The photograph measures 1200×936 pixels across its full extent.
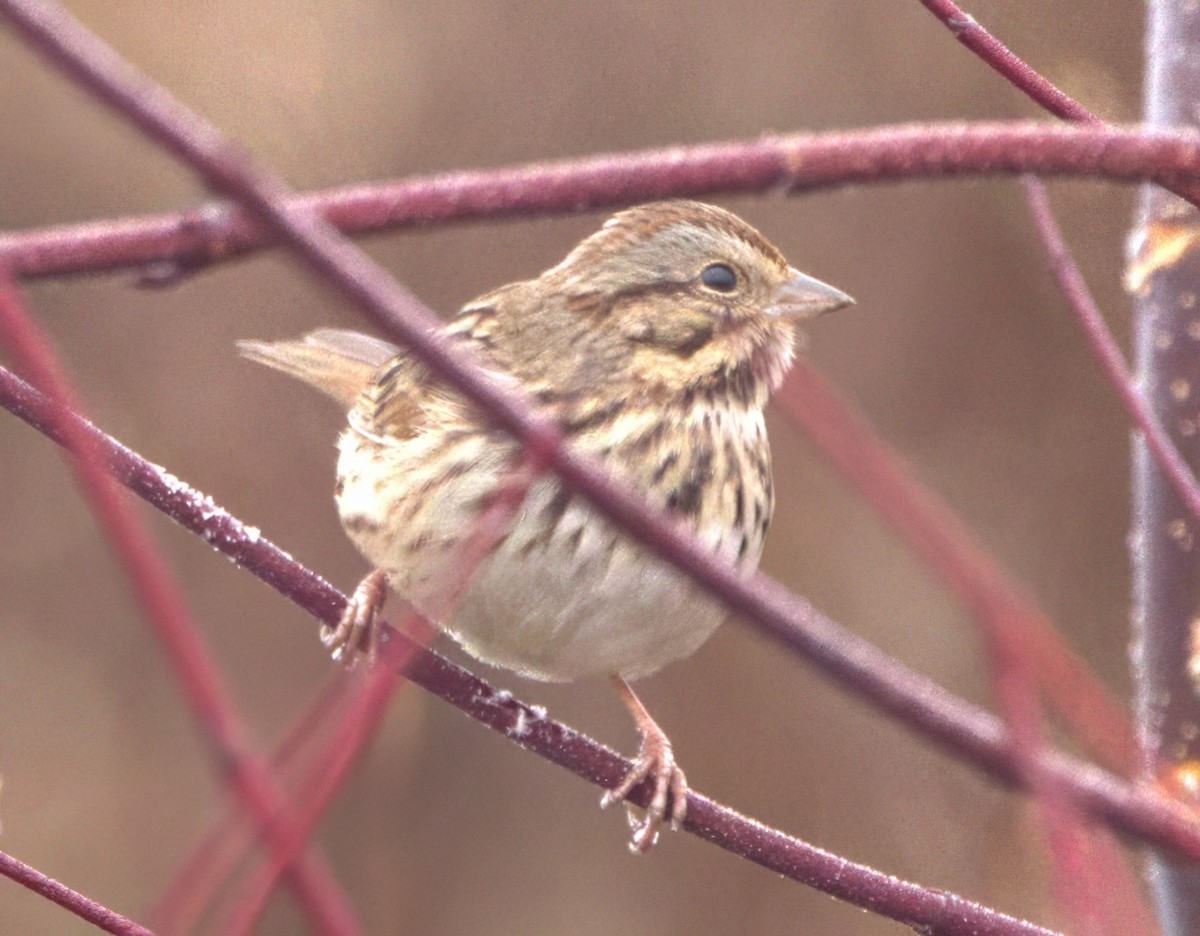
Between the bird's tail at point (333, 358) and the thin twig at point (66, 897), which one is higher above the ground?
the thin twig at point (66, 897)

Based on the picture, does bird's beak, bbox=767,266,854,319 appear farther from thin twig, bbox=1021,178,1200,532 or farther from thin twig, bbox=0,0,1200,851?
thin twig, bbox=0,0,1200,851

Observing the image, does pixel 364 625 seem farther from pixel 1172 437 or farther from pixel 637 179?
pixel 637 179

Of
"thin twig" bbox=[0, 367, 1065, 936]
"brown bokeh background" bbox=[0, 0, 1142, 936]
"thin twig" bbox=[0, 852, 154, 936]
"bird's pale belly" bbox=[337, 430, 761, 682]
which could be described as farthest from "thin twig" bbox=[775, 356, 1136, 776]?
"brown bokeh background" bbox=[0, 0, 1142, 936]

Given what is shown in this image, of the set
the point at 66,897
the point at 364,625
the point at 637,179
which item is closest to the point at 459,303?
the point at 364,625

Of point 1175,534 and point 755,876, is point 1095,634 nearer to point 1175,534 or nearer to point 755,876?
point 755,876

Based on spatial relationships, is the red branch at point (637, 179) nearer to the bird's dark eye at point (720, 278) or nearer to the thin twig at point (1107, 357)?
the thin twig at point (1107, 357)

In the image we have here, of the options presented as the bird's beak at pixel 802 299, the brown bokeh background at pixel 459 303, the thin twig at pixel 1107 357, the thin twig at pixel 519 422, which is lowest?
the brown bokeh background at pixel 459 303

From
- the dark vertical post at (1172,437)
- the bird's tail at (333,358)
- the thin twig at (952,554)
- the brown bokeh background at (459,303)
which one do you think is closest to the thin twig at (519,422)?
the thin twig at (952,554)
